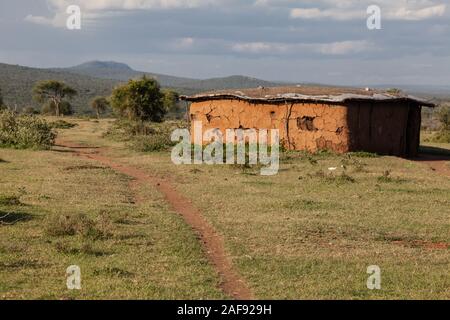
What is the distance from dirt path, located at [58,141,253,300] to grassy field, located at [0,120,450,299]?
0.15 meters

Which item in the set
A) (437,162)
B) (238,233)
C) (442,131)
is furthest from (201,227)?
(442,131)

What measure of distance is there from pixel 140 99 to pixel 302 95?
20992 millimetres

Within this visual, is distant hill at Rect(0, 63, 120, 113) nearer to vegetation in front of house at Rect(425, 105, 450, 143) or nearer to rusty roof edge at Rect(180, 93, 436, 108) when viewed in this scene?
vegetation in front of house at Rect(425, 105, 450, 143)

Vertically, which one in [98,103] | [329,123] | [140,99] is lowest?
[98,103]

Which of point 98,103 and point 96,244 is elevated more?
point 96,244

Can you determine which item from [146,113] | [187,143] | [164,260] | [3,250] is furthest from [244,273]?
[146,113]

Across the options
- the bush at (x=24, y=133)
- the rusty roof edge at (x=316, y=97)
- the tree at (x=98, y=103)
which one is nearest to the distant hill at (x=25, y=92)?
the tree at (x=98, y=103)

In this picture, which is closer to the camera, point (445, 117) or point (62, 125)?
point (62, 125)

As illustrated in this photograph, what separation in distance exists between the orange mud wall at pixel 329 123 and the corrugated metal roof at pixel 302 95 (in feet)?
0.81

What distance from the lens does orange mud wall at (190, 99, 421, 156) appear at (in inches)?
909

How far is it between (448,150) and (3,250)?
2286 cm

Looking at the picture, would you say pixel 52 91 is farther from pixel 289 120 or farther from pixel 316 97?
pixel 316 97

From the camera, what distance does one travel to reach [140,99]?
141 ft

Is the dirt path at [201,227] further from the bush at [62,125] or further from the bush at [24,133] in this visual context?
the bush at [62,125]
